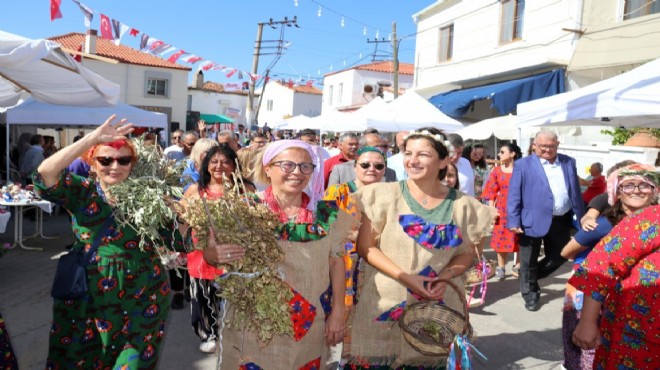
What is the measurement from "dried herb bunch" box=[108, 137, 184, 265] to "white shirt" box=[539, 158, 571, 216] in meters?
4.17

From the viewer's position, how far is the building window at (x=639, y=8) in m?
11.5

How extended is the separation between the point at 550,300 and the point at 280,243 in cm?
472

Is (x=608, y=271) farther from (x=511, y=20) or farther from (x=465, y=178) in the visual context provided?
(x=511, y=20)

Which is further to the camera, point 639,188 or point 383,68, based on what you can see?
point 383,68

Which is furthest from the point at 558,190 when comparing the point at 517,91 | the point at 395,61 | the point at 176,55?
the point at 395,61

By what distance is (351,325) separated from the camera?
2861 millimetres

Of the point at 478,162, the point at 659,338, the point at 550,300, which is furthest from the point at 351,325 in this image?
the point at 478,162

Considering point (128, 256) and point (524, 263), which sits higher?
point (128, 256)

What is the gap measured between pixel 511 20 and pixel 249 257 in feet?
47.6

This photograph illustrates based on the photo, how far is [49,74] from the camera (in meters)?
4.08

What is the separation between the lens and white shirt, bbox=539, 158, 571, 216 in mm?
5508

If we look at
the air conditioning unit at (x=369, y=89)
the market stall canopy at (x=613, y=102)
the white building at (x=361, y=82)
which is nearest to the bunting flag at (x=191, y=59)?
the market stall canopy at (x=613, y=102)

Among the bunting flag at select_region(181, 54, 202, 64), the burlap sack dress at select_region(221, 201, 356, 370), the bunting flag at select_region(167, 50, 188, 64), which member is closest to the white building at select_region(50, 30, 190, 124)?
the bunting flag at select_region(181, 54, 202, 64)

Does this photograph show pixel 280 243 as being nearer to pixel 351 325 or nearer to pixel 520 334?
pixel 351 325
